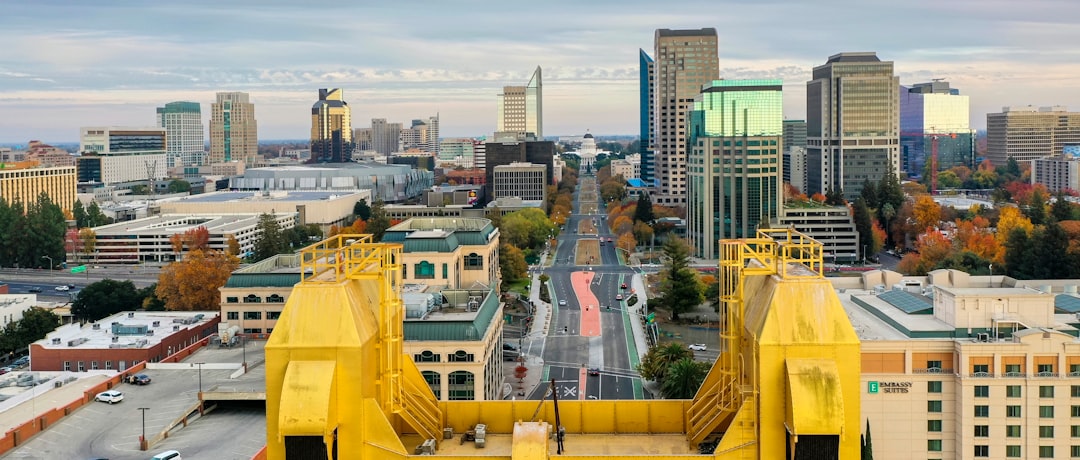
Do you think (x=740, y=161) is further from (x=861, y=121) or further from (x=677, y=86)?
(x=677, y=86)

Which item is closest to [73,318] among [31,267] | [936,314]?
[31,267]

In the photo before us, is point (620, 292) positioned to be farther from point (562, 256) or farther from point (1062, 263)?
point (1062, 263)

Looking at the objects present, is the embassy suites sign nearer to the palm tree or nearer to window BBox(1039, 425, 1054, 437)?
window BBox(1039, 425, 1054, 437)

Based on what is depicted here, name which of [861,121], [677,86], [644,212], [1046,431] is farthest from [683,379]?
[677,86]

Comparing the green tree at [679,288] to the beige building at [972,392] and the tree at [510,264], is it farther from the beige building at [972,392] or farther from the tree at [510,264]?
the beige building at [972,392]

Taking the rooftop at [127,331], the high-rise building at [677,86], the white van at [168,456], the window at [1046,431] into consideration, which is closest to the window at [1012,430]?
the window at [1046,431]

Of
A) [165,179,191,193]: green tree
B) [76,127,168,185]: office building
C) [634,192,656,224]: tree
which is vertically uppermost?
[76,127,168,185]: office building

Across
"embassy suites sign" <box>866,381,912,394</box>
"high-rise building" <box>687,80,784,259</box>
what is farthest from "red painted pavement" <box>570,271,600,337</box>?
"embassy suites sign" <box>866,381,912,394</box>
